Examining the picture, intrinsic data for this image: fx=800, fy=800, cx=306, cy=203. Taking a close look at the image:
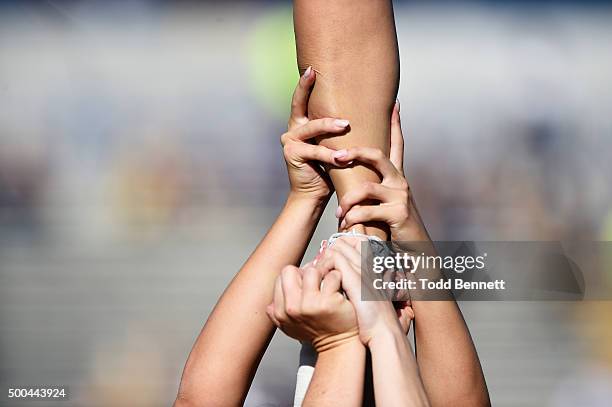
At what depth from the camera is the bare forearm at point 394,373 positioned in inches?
30.3

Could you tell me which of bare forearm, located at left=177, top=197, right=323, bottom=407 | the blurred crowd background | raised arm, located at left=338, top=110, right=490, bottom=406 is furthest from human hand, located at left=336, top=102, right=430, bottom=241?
the blurred crowd background

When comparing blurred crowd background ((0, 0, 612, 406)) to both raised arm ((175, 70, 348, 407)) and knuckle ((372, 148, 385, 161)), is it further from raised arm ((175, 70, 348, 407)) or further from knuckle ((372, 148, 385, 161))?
knuckle ((372, 148, 385, 161))

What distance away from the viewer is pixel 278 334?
10.3 feet

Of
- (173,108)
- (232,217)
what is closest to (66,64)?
(173,108)

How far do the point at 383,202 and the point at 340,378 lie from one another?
24cm

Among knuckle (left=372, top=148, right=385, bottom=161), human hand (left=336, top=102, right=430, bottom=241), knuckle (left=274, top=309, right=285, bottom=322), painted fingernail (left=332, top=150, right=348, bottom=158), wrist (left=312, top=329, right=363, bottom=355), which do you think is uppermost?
painted fingernail (left=332, top=150, right=348, bottom=158)

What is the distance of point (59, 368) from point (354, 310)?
2.78 m

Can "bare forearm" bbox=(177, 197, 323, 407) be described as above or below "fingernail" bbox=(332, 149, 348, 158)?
below

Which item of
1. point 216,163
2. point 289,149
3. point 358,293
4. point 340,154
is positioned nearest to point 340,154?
point 340,154

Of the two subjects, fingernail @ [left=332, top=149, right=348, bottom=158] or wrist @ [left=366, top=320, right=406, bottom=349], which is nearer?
wrist @ [left=366, top=320, right=406, bottom=349]

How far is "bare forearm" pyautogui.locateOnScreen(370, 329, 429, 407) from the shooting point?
0.77 meters

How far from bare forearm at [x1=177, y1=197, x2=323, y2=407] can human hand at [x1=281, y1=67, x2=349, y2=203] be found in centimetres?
4

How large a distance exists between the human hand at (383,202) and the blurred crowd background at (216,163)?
2266mm

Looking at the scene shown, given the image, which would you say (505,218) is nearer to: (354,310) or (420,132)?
(420,132)
